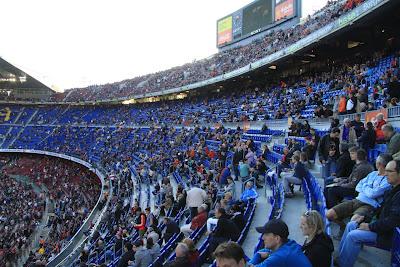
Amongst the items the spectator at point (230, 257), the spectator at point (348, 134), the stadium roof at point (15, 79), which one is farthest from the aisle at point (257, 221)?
the stadium roof at point (15, 79)

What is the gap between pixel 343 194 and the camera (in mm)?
5051

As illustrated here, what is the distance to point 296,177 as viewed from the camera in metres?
7.91

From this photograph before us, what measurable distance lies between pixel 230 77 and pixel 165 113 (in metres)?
9.80

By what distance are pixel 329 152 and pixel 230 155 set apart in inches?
280

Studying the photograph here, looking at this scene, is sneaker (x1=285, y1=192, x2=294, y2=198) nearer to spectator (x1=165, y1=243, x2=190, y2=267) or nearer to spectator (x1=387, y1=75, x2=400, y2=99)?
spectator (x1=387, y1=75, x2=400, y2=99)

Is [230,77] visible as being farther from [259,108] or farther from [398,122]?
[398,122]

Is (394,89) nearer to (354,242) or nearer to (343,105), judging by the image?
(343,105)

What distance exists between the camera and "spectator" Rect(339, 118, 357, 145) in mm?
7930

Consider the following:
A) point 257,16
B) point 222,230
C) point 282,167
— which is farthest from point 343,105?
point 257,16

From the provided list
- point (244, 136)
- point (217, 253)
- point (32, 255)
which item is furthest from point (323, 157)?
point (32, 255)

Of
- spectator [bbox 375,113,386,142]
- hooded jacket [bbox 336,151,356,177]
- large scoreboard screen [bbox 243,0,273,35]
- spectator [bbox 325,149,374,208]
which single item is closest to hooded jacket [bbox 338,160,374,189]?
spectator [bbox 325,149,374,208]

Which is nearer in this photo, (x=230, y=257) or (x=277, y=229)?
(x=230, y=257)

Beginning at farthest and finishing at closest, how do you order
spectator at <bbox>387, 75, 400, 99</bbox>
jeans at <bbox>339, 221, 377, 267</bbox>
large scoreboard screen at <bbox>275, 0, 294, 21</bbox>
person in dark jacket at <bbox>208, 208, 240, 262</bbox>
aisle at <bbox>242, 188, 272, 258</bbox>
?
large scoreboard screen at <bbox>275, 0, 294, 21</bbox> < spectator at <bbox>387, 75, 400, 99</bbox> < aisle at <bbox>242, 188, 272, 258</bbox> < person in dark jacket at <bbox>208, 208, 240, 262</bbox> < jeans at <bbox>339, 221, 377, 267</bbox>

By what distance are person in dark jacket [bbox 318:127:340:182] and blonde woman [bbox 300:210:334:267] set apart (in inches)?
159
